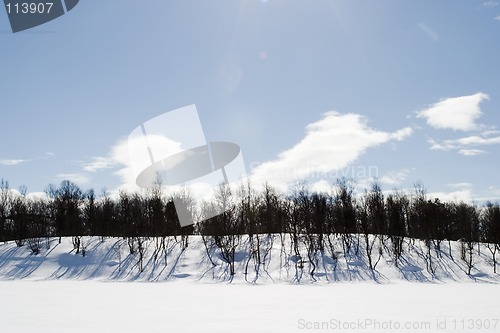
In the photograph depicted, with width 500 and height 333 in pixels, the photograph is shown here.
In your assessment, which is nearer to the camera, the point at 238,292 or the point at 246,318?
the point at 246,318

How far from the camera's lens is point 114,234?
45156 millimetres

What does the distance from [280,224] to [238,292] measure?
21.2m

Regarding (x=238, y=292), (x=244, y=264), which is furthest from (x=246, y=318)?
(x=244, y=264)

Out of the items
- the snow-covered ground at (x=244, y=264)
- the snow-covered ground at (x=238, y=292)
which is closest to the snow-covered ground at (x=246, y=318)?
the snow-covered ground at (x=238, y=292)

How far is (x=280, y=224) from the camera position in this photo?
42812 mm

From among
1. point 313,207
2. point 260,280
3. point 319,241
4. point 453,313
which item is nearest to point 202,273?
point 260,280

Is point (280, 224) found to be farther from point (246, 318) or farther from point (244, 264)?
point (246, 318)

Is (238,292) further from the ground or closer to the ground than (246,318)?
closer to the ground

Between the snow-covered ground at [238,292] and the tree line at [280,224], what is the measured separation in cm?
113

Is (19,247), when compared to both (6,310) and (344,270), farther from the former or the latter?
(344,270)

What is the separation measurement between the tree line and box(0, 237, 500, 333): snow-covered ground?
1131 mm

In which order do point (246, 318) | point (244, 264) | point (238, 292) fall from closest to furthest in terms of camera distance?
point (246, 318) → point (238, 292) → point (244, 264)

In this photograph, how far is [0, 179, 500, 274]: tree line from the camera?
38.2 metres

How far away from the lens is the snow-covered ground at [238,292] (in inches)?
413
